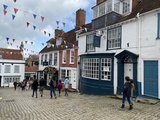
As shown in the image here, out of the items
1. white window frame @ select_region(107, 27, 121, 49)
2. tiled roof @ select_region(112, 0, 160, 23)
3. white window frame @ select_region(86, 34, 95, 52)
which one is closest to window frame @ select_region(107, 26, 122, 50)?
white window frame @ select_region(107, 27, 121, 49)

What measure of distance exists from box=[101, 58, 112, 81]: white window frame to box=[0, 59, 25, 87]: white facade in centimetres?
3266

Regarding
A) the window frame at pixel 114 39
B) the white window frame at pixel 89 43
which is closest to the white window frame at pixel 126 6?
the window frame at pixel 114 39

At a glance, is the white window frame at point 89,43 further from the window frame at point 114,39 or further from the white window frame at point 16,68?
the white window frame at point 16,68

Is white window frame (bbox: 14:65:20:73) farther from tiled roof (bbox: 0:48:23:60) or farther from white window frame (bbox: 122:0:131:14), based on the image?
white window frame (bbox: 122:0:131:14)

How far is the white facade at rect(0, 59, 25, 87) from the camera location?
38.8m

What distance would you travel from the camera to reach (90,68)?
15.3 metres

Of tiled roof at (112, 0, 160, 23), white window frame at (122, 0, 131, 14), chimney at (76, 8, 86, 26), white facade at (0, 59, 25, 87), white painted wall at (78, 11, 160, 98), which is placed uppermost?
chimney at (76, 8, 86, 26)

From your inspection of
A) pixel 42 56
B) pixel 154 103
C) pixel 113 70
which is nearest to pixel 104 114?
pixel 154 103

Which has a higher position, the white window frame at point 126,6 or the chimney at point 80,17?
the chimney at point 80,17

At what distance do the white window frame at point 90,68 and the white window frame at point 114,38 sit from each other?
197 centimetres

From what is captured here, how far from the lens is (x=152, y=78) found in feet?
34.6

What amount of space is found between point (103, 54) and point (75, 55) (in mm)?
7214

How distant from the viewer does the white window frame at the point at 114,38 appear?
43.7 ft

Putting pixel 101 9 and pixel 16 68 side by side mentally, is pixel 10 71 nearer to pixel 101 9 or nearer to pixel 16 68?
pixel 16 68
